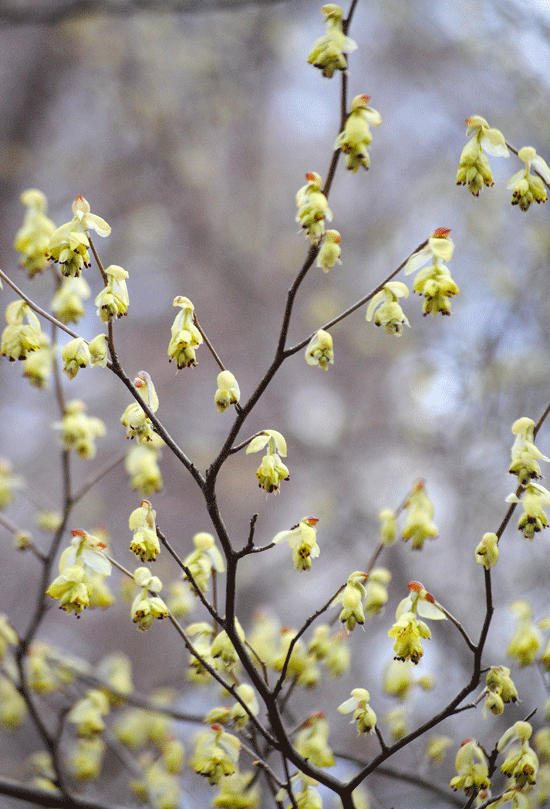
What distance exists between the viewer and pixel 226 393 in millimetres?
1315

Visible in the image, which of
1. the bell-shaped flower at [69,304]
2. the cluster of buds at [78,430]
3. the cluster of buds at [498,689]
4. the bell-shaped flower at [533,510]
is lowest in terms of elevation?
the cluster of buds at [498,689]

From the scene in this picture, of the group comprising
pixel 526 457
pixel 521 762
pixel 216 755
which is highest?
pixel 526 457

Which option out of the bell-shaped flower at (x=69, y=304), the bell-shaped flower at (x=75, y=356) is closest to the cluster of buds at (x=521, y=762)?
the bell-shaped flower at (x=75, y=356)

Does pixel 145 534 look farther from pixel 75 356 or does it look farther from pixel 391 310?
pixel 391 310

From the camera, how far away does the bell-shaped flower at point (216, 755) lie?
1.47 m

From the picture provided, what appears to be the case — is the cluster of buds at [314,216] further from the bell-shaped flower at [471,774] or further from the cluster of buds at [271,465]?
the bell-shaped flower at [471,774]

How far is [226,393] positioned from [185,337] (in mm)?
133

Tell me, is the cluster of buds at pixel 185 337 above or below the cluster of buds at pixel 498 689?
above

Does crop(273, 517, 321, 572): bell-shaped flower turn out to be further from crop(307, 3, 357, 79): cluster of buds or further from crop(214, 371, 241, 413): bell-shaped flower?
crop(307, 3, 357, 79): cluster of buds

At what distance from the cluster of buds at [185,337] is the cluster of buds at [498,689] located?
873mm

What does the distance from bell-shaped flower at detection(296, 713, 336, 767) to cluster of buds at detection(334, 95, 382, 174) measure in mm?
1392

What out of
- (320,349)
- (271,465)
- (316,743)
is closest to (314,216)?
(320,349)

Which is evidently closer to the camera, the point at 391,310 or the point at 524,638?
the point at 391,310

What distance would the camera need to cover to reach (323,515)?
4.39 meters
